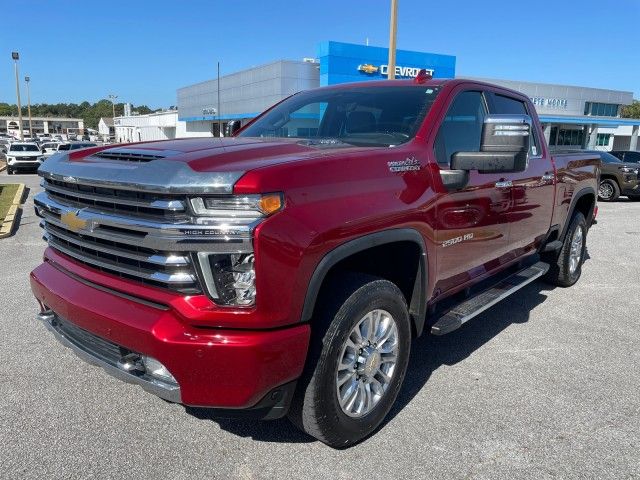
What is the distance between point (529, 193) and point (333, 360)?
269cm

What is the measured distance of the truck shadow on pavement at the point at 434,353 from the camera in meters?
3.03

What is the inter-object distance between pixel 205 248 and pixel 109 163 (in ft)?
2.92

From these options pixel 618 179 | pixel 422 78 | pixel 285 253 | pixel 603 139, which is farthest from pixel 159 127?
pixel 285 253

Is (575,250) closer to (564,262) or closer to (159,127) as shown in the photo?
(564,262)

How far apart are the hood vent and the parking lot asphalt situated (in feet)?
4.94

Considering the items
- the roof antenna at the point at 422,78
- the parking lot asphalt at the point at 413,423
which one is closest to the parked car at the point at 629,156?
the parking lot asphalt at the point at 413,423

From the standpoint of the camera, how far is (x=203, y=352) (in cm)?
226

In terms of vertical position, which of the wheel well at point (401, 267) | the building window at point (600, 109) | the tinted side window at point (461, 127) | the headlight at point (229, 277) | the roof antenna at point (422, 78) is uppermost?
the building window at point (600, 109)

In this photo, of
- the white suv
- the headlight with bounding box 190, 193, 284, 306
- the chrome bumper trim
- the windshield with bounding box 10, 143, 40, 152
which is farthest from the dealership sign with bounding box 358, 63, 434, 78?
the headlight with bounding box 190, 193, 284, 306

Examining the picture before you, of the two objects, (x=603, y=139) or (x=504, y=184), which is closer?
(x=504, y=184)

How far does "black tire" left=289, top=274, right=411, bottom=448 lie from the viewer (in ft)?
8.40

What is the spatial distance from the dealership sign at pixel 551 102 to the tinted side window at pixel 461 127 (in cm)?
4284

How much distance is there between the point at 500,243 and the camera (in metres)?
4.11

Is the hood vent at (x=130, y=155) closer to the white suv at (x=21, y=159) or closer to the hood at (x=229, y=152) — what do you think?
the hood at (x=229, y=152)
